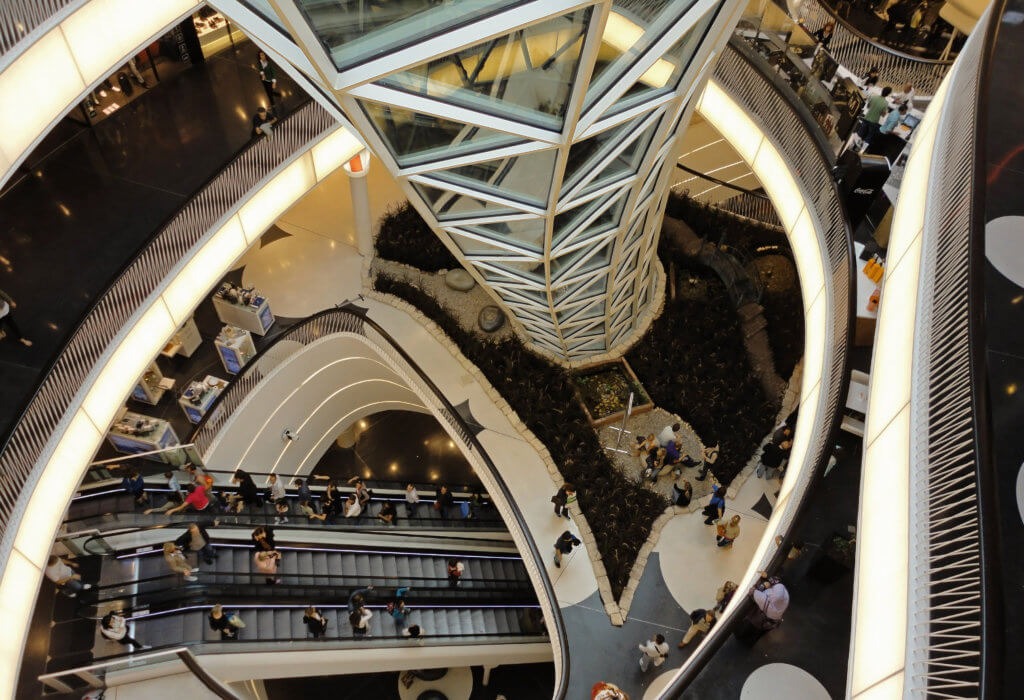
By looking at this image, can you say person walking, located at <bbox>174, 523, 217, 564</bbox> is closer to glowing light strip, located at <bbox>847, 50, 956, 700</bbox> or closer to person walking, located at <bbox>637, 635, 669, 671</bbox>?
person walking, located at <bbox>637, 635, 669, 671</bbox>

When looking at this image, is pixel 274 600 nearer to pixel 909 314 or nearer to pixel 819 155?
pixel 909 314

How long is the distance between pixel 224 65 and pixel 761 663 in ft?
52.7

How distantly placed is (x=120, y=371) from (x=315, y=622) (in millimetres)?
5505

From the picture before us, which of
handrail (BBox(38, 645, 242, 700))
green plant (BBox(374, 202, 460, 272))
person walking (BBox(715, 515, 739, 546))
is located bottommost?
handrail (BBox(38, 645, 242, 700))

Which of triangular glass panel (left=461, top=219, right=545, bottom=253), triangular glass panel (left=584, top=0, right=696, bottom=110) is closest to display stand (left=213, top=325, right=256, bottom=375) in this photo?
triangular glass panel (left=461, top=219, right=545, bottom=253)

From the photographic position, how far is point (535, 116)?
7352mm

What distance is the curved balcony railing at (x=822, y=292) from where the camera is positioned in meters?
8.70

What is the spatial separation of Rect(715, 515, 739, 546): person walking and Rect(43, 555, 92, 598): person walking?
10863 millimetres

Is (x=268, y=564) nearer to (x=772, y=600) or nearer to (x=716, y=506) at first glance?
(x=716, y=506)

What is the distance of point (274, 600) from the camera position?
1325 centimetres

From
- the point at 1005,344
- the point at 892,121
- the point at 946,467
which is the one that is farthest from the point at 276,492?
the point at 892,121

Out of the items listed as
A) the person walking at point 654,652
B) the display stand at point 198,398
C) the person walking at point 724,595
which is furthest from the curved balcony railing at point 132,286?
the person walking at point 724,595

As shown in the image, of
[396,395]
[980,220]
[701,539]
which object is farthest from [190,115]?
[980,220]

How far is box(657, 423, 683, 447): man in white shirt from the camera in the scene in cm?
1435
